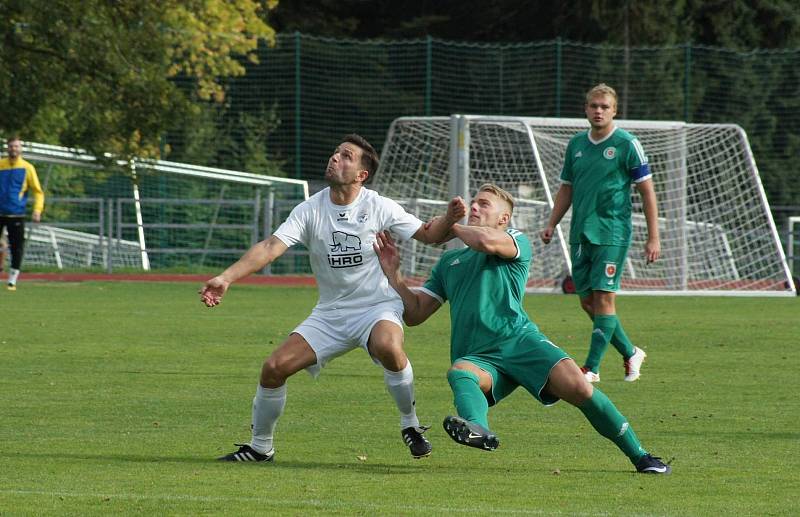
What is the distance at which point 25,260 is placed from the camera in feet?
97.1

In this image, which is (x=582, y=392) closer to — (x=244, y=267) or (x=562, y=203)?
(x=244, y=267)

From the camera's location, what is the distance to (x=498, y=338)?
7.35 m

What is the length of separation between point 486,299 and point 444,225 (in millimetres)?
461

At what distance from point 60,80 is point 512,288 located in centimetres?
1739

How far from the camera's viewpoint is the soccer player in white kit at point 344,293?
775cm

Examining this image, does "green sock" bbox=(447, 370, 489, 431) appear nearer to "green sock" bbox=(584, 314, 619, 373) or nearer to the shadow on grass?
the shadow on grass

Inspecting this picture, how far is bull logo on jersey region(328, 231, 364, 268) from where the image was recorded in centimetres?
794

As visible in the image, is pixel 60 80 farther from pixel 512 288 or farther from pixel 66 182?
pixel 512 288

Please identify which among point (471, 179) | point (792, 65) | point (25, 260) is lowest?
point (25, 260)

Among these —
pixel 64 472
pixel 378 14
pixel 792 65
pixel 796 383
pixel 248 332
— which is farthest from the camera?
pixel 378 14

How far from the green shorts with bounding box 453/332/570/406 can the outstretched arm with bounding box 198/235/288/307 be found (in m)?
1.09

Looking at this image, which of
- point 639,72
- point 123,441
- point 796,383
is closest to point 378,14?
point 639,72

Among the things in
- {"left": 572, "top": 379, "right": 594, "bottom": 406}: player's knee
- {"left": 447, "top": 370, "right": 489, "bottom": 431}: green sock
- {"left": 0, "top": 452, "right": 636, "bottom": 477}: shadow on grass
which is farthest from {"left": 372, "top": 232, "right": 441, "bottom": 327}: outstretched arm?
{"left": 572, "top": 379, "right": 594, "bottom": 406}: player's knee

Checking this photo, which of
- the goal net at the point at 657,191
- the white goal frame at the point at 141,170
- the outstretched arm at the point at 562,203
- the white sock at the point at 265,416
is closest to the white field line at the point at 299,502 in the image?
the white sock at the point at 265,416
